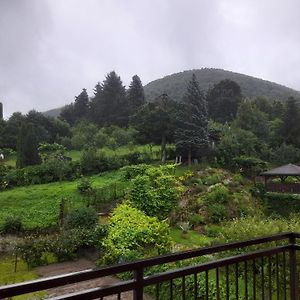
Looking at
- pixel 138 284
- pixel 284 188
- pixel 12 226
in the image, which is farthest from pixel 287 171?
pixel 138 284

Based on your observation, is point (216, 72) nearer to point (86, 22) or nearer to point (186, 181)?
point (186, 181)

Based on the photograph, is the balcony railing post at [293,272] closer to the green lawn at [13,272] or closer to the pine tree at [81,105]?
the green lawn at [13,272]

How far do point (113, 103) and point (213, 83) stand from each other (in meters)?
26.8

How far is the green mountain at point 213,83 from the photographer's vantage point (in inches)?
2473

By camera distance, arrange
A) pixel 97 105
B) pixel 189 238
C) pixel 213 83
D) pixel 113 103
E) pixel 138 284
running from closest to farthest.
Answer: pixel 138 284 < pixel 189 238 < pixel 113 103 < pixel 97 105 < pixel 213 83

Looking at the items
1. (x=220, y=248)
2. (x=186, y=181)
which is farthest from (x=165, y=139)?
(x=220, y=248)

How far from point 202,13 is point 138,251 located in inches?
298

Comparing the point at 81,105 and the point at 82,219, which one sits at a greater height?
the point at 81,105

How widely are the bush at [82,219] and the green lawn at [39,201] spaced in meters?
1.98

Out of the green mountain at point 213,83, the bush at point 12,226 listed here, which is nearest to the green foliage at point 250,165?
the bush at point 12,226

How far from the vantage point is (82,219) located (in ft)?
45.1

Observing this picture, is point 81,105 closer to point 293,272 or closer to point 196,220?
point 196,220

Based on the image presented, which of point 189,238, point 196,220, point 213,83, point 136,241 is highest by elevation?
point 213,83

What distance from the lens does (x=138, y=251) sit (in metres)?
Answer: 10.6
